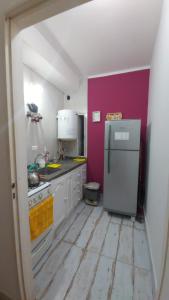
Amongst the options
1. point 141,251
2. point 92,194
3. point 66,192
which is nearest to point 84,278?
point 141,251

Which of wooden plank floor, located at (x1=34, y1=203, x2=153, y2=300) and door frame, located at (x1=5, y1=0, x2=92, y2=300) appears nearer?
door frame, located at (x1=5, y1=0, x2=92, y2=300)

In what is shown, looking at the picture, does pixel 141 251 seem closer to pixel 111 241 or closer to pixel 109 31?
pixel 111 241

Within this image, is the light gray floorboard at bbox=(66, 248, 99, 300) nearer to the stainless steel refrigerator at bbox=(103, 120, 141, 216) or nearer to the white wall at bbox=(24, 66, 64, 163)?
the stainless steel refrigerator at bbox=(103, 120, 141, 216)

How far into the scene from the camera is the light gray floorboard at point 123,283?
123 cm

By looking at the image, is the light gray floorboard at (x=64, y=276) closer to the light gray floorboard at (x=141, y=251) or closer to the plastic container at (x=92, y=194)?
the light gray floorboard at (x=141, y=251)

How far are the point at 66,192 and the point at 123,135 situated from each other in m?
1.33

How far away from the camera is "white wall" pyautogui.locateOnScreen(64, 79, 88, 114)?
10.5 ft

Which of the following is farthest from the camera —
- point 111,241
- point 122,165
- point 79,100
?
point 79,100

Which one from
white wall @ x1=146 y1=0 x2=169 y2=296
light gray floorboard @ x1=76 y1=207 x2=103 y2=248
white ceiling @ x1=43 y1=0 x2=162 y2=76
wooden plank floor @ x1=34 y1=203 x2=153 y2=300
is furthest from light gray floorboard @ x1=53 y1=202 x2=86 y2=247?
white ceiling @ x1=43 y1=0 x2=162 y2=76

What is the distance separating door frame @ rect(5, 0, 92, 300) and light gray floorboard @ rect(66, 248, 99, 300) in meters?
0.41

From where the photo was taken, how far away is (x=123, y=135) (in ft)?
7.53

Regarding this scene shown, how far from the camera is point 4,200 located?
0.97m

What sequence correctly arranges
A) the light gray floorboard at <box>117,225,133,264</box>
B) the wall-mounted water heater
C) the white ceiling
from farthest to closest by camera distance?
1. the wall-mounted water heater
2. the light gray floorboard at <box>117,225,133,264</box>
3. the white ceiling

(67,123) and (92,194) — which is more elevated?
(67,123)
